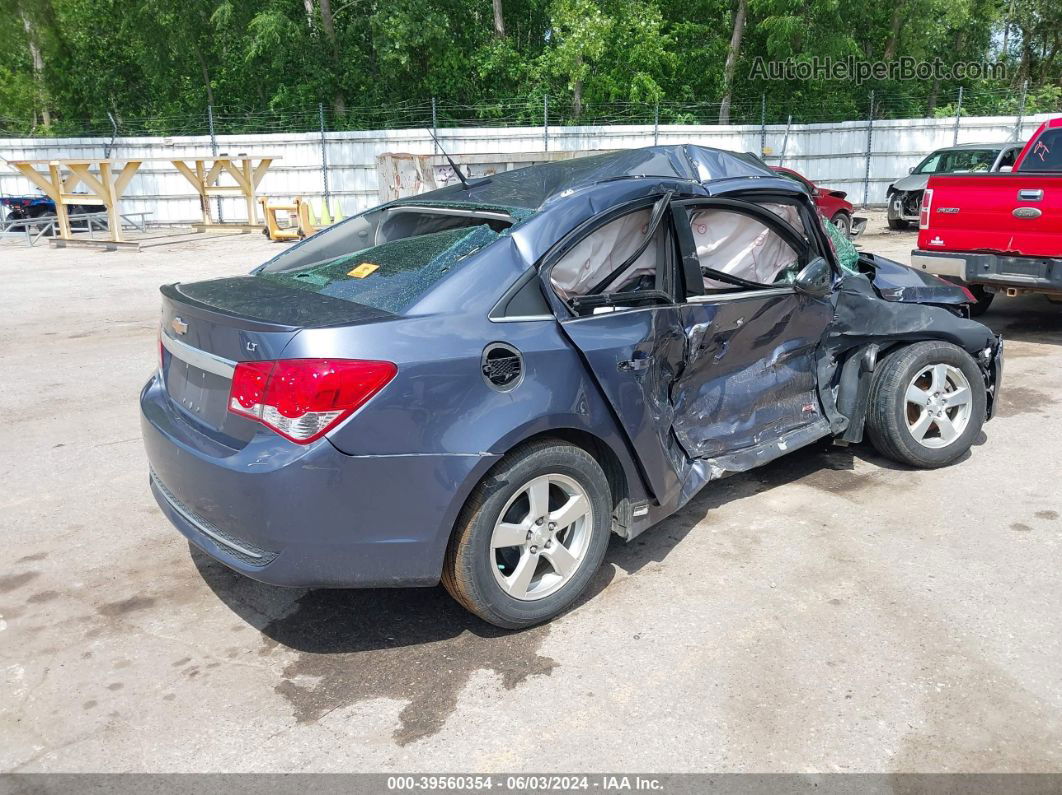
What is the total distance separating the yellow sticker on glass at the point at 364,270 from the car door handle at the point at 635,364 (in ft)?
3.44

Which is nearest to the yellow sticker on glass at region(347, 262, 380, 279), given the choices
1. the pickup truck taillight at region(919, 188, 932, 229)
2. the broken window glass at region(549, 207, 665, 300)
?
the broken window glass at region(549, 207, 665, 300)

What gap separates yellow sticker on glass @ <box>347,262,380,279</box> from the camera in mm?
3564

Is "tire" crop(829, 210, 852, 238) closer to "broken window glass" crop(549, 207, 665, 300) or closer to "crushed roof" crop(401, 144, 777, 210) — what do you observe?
"crushed roof" crop(401, 144, 777, 210)

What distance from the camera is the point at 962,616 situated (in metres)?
3.50

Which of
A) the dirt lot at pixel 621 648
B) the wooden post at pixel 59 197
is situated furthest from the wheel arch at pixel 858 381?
the wooden post at pixel 59 197

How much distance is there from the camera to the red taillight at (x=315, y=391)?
114 inches

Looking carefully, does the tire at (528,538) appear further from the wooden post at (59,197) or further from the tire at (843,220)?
the wooden post at (59,197)

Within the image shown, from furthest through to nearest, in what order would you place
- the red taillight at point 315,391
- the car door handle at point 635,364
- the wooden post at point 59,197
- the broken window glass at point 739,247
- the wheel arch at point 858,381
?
the wooden post at point 59,197 < the wheel arch at point 858,381 < the broken window glass at point 739,247 < the car door handle at point 635,364 < the red taillight at point 315,391

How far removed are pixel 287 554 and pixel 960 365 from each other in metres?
3.79

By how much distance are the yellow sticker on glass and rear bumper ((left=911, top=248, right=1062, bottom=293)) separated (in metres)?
6.16

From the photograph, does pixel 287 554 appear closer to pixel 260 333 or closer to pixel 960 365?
pixel 260 333

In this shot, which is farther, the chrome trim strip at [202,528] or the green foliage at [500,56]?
the green foliage at [500,56]

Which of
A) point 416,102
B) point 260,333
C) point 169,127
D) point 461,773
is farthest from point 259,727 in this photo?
point 169,127

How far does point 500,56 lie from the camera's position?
30.0m
